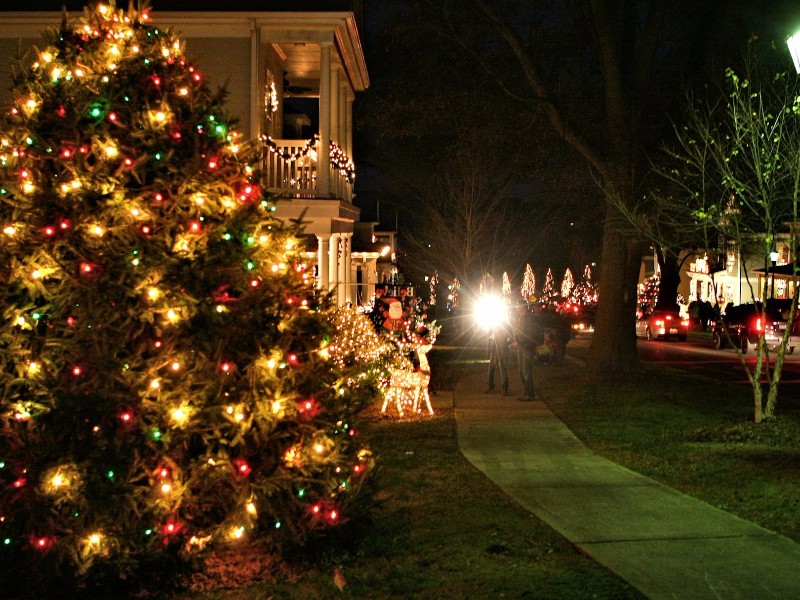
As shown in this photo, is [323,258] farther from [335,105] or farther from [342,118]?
[342,118]

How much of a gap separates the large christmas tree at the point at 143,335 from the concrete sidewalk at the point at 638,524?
6.55 feet

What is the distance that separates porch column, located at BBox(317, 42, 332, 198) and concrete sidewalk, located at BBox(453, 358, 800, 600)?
6.14m

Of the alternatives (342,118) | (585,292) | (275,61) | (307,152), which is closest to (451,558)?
(307,152)

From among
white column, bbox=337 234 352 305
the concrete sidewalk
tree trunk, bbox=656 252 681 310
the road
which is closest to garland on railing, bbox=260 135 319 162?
white column, bbox=337 234 352 305

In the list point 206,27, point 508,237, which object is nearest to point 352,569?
point 206,27

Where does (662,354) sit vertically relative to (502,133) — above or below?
below

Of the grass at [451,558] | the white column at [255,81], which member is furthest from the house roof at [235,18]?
the grass at [451,558]

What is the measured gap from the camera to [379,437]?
1154 cm

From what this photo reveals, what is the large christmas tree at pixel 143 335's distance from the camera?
5465 mm

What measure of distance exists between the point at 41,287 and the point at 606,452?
7019 mm

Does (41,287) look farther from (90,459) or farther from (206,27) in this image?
(206,27)

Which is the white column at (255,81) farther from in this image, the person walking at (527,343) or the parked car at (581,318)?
the parked car at (581,318)

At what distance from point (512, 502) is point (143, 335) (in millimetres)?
3772

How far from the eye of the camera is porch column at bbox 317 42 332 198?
15.6 m
